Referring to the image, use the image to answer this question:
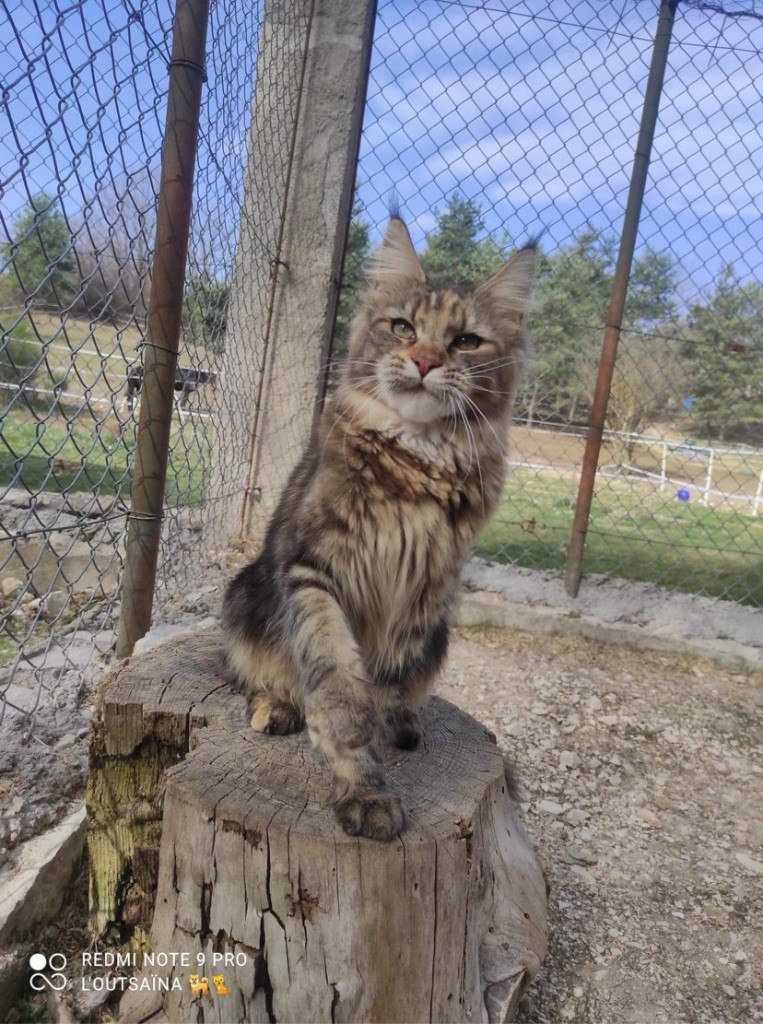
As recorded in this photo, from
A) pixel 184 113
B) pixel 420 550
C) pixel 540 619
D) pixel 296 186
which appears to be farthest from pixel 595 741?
pixel 296 186

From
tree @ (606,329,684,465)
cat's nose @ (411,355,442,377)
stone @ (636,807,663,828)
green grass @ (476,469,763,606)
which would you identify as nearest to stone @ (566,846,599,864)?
stone @ (636,807,663,828)

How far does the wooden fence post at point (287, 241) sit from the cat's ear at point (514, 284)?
2057 mm

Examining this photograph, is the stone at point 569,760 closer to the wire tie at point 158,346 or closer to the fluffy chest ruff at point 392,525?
the fluffy chest ruff at point 392,525

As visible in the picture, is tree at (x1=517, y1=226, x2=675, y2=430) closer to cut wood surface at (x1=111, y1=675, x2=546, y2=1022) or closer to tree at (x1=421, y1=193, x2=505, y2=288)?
tree at (x1=421, y1=193, x2=505, y2=288)

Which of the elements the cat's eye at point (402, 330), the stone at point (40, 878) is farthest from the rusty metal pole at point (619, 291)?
the stone at point (40, 878)

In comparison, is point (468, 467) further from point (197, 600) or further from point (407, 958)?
point (197, 600)

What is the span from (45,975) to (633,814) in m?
2.26

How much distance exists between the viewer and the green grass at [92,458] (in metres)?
2.56

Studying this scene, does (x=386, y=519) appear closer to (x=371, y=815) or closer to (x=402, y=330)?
(x=402, y=330)

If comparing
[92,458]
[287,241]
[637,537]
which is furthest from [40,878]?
[637,537]

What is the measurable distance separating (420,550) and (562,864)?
1.50 m

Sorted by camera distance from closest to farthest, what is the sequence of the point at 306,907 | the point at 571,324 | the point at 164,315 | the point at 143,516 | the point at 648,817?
1. the point at 306,907
2. the point at 164,315
3. the point at 143,516
4. the point at 648,817
5. the point at 571,324

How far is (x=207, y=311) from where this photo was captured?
370 cm

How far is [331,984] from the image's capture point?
4.86 ft
